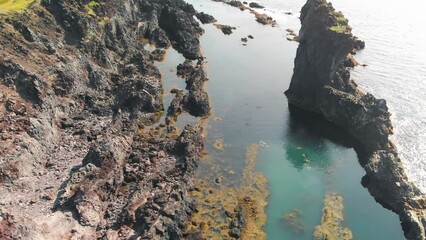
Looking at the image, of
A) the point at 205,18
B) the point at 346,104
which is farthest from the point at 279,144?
the point at 205,18

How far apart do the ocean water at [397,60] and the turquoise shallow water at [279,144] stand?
11961mm

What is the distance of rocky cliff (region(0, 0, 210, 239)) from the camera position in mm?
54750

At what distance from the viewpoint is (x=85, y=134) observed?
71.4 metres

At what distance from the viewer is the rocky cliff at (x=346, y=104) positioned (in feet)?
209

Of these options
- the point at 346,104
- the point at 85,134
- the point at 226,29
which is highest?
the point at 346,104

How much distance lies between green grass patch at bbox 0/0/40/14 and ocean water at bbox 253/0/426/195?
8625 centimetres

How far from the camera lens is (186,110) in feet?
289

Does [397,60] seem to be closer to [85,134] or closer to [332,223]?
[332,223]

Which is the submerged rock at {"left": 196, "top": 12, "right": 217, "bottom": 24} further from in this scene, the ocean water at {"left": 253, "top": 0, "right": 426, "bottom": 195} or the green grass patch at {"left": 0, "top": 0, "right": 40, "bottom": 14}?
the green grass patch at {"left": 0, "top": 0, "right": 40, "bottom": 14}

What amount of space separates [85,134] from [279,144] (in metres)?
38.9

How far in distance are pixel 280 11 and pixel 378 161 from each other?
125 meters

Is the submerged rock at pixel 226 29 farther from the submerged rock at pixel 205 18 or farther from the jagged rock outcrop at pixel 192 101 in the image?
the jagged rock outcrop at pixel 192 101

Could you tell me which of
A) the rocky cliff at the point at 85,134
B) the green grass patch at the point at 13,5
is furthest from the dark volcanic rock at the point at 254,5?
the green grass patch at the point at 13,5

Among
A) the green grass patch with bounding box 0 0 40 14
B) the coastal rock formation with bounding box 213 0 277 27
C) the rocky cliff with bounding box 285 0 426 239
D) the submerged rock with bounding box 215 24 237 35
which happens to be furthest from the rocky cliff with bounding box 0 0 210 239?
the coastal rock formation with bounding box 213 0 277 27
